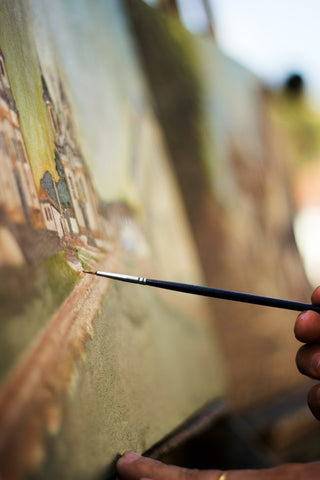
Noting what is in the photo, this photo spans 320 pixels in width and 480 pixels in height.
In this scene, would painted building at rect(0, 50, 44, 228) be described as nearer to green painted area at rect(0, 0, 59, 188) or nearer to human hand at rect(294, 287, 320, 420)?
green painted area at rect(0, 0, 59, 188)

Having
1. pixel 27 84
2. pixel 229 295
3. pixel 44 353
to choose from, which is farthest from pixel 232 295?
pixel 27 84

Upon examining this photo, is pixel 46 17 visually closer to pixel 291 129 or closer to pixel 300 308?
pixel 300 308

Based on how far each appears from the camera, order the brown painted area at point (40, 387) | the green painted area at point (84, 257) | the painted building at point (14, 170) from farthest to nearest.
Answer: the green painted area at point (84, 257) < the painted building at point (14, 170) < the brown painted area at point (40, 387)

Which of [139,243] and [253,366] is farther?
[253,366]

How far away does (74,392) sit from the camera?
2.53 feet

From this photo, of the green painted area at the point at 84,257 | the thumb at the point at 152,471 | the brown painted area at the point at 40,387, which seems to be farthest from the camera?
the green painted area at the point at 84,257

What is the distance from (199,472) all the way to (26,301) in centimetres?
48

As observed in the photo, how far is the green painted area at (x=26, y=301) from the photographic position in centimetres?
62

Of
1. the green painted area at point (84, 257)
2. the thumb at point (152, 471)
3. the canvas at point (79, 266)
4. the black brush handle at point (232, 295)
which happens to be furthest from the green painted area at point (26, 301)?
the thumb at point (152, 471)

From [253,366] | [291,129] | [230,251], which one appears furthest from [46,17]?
[291,129]

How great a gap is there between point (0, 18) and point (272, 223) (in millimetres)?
2771

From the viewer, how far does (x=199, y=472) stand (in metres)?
0.85

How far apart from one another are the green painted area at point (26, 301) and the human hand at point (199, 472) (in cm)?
Answer: 37

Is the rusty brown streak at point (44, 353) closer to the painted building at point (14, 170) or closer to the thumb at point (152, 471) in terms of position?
the painted building at point (14, 170)
